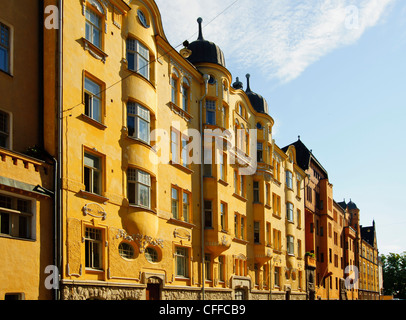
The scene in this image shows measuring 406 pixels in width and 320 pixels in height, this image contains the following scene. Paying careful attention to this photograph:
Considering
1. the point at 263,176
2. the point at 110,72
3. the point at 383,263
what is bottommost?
the point at 383,263

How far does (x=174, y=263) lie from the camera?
26.4 metres

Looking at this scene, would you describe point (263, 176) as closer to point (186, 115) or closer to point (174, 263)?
point (186, 115)

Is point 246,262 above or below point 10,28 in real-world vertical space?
below

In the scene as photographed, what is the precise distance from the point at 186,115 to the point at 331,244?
39.7 metres

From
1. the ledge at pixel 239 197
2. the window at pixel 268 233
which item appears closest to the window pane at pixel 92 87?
the ledge at pixel 239 197

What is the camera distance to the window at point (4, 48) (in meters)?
18.1

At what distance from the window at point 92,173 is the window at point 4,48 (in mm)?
4522

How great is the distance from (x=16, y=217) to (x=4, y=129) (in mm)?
3045

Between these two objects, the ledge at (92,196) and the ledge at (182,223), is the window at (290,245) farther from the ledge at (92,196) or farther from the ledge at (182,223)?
the ledge at (92,196)

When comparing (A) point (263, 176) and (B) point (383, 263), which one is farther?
(B) point (383, 263)

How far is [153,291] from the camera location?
2450cm

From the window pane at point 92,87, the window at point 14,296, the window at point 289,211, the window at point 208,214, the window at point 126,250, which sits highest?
the window pane at point 92,87

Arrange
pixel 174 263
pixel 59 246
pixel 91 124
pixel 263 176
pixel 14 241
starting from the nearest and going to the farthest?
1. pixel 14 241
2. pixel 59 246
3. pixel 91 124
4. pixel 174 263
5. pixel 263 176
